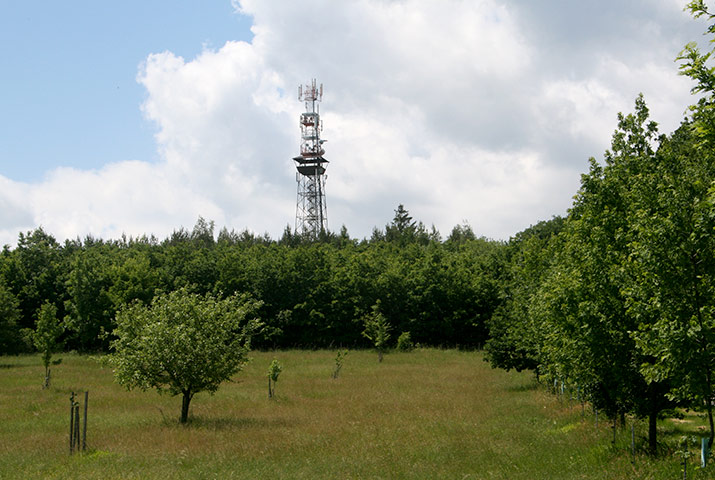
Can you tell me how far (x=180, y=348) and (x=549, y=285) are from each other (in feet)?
46.5

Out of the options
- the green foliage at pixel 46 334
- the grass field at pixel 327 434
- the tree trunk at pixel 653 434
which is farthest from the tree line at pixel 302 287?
the tree trunk at pixel 653 434

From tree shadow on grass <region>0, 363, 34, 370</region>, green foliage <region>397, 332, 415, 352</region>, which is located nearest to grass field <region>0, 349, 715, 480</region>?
tree shadow on grass <region>0, 363, 34, 370</region>

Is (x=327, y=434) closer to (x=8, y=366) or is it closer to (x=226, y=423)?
(x=226, y=423)

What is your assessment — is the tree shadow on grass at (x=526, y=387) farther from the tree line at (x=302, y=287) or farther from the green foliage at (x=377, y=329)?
the tree line at (x=302, y=287)

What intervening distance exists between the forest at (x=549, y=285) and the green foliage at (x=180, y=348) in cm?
279

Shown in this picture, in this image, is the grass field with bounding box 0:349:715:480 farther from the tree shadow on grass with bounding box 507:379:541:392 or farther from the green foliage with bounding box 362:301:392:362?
the green foliage with bounding box 362:301:392:362

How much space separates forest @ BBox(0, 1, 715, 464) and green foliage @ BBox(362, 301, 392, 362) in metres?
1.36

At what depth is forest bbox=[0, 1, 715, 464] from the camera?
38.9 ft

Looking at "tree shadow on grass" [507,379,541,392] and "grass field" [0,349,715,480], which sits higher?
"grass field" [0,349,715,480]

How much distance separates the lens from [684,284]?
1195cm

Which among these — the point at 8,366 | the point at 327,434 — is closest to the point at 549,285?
the point at 327,434

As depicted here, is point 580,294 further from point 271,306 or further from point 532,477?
point 271,306

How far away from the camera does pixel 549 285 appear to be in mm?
20219

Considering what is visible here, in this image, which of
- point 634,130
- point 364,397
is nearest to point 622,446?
point 634,130
